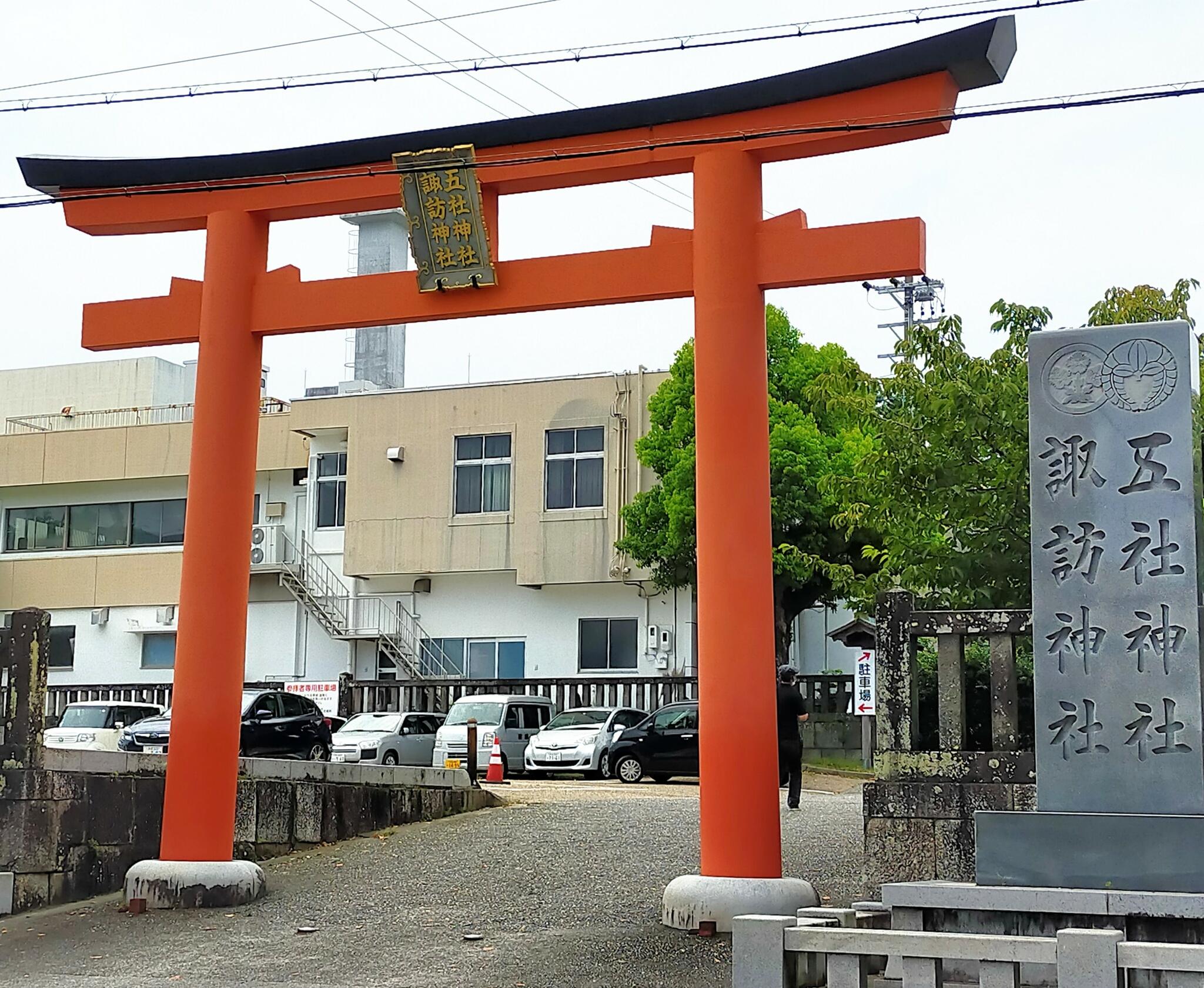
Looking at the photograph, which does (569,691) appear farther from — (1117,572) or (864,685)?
(1117,572)

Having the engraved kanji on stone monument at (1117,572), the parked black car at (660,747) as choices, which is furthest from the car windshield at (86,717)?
the engraved kanji on stone monument at (1117,572)

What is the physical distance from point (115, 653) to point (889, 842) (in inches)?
1246

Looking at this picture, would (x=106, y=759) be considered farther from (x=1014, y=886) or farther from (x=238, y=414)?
(x=1014, y=886)

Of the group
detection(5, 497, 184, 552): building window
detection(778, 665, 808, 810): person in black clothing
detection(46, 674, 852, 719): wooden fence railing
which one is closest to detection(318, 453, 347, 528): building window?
detection(5, 497, 184, 552): building window

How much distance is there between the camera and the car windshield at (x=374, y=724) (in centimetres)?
2805

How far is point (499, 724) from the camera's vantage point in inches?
1145

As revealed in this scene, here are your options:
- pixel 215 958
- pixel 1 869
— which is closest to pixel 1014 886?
pixel 215 958

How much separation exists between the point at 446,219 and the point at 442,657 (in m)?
24.5

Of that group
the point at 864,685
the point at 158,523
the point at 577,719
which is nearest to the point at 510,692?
the point at 577,719

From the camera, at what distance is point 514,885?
12.8 meters

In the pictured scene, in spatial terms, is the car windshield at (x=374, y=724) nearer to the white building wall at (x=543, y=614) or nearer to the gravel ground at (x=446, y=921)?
the white building wall at (x=543, y=614)

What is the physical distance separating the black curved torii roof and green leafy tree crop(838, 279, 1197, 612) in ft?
12.1

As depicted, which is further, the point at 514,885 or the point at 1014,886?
the point at 514,885

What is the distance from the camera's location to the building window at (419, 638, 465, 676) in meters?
35.2
